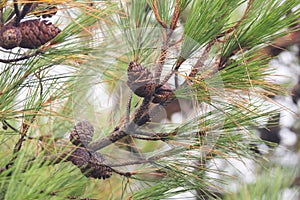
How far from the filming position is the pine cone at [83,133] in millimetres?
817

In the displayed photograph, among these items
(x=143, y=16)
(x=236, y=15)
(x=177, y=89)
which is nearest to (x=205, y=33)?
(x=177, y=89)

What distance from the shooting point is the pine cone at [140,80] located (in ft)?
2.39

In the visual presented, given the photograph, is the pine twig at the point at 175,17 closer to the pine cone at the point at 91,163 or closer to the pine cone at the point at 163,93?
the pine cone at the point at 163,93

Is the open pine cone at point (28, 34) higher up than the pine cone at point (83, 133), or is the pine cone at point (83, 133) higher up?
the open pine cone at point (28, 34)

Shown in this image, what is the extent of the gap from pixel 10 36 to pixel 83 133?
16 centimetres

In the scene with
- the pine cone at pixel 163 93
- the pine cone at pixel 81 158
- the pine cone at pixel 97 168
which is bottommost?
the pine cone at pixel 97 168

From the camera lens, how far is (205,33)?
2.38ft

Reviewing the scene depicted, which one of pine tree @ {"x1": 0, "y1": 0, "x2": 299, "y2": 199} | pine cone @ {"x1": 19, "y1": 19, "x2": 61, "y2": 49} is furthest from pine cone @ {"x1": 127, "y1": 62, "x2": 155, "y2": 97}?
pine cone @ {"x1": 19, "y1": 19, "x2": 61, "y2": 49}

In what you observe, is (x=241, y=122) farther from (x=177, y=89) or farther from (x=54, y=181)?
(x=54, y=181)

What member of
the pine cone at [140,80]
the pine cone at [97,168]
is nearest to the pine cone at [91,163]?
the pine cone at [97,168]

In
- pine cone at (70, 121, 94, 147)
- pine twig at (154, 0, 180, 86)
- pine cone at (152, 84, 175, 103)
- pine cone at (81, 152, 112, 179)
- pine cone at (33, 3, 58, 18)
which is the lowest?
pine cone at (81, 152, 112, 179)

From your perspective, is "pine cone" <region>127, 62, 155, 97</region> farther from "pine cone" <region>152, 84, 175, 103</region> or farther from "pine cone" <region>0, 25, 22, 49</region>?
"pine cone" <region>0, 25, 22, 49</region>

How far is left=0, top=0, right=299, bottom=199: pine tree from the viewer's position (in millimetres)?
738

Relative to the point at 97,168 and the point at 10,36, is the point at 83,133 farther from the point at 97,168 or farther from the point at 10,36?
the point at 10,36
